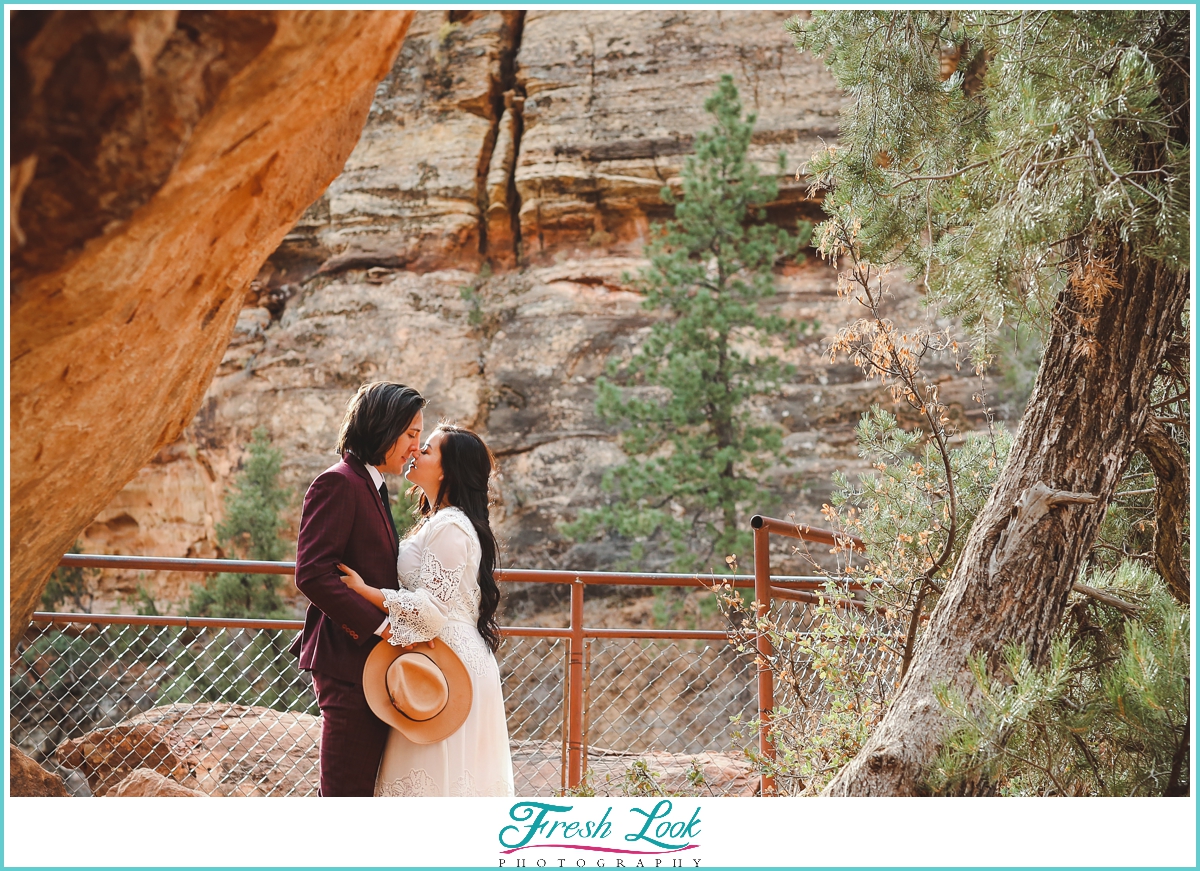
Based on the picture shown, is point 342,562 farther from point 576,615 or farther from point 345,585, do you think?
point 576,615

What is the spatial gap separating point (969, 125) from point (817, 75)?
10.9 metres

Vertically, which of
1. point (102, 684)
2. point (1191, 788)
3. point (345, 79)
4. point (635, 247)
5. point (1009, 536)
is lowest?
point (102, 684)

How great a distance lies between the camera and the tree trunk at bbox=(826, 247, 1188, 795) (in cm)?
214

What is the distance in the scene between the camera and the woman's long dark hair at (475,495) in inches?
98.8

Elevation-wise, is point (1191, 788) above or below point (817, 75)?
below

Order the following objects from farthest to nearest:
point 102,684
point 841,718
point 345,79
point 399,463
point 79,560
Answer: point 102,684 → point 79,560 → point 841,718 → point 399,463 → point 345,79

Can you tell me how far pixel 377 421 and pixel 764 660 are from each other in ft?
5.39

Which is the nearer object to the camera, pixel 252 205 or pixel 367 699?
pixel 252 205

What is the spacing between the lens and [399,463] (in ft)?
8.12

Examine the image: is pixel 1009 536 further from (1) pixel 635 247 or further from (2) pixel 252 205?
(1) pixel 635 247

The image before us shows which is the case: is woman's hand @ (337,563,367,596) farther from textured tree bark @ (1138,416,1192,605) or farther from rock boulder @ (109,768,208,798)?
textured tree bark @ (1138,416,1192,605)

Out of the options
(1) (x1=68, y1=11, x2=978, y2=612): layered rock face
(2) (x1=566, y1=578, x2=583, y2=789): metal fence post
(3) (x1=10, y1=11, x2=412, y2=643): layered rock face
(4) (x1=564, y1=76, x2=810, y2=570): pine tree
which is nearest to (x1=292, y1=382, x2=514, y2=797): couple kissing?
(3) (x1=10, y1=11, x2=412, y2=643): layered rock face

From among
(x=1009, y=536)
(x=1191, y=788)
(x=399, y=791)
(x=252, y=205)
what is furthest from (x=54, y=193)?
(x=1191, y=788)

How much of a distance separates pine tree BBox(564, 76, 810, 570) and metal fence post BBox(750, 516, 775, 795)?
6095 mm
